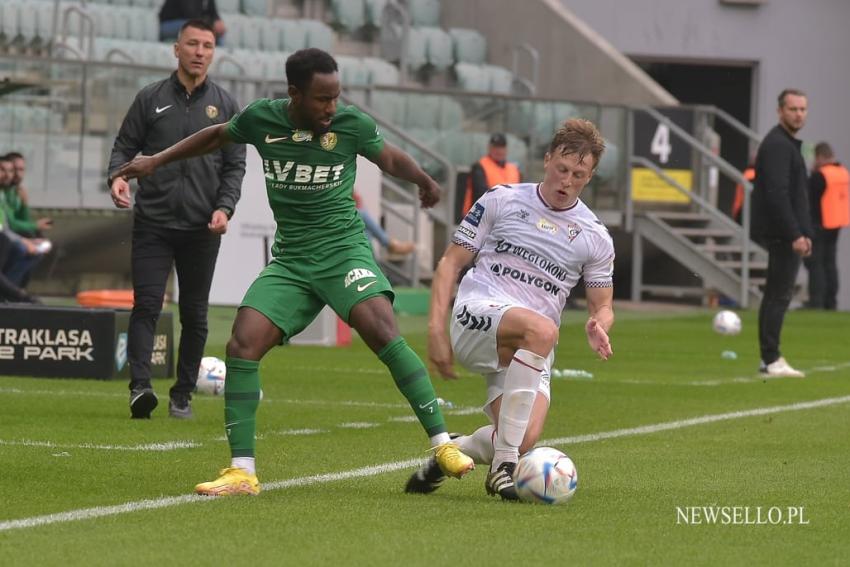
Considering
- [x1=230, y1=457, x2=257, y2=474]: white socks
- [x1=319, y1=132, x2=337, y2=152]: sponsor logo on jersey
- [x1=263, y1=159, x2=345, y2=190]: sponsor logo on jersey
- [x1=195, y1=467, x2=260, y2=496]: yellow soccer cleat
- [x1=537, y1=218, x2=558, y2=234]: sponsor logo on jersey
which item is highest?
[x1=319, y1=132, x2=337, y2=152]: sponsor logo on jersey

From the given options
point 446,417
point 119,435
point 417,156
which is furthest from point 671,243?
point 119,435

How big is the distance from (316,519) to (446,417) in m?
4.51

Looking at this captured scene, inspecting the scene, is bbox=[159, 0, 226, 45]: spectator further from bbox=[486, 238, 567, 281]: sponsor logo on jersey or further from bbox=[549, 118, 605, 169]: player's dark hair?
bbox=[549, 118, 605, 169]: player's dark hair

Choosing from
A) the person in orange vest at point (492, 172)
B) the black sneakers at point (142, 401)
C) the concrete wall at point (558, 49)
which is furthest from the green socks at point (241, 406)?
the concrete wall at point (558, 49)

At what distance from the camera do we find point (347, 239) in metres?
7.65

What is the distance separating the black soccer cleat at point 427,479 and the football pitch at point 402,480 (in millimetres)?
62

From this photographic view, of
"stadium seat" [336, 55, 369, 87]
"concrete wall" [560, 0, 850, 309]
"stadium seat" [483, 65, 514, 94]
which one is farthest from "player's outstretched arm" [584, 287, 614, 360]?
"concrete wall" [560, 0, 850, 309]

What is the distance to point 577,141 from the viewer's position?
7.52 m

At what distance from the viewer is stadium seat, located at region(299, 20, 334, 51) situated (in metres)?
27.1

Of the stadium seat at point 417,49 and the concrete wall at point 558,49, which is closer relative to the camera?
the stadium seat at point 417,49

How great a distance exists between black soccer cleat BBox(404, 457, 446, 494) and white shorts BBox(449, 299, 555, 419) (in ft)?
1.68

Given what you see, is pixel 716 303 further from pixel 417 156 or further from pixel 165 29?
pixel 165 29

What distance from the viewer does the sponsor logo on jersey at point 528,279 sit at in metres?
7.81

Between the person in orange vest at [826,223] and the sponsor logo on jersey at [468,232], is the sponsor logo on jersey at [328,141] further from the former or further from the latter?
the person in orange vest at [826,223]
